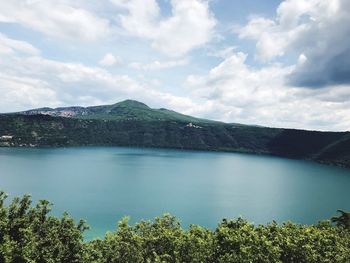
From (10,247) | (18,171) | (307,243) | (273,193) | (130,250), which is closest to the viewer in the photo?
(10,247)

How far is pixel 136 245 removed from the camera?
35.9 meters

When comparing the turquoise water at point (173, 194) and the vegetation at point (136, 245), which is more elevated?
the vegetation at point (136, 245)

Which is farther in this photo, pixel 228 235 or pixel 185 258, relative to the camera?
pixel 228 235

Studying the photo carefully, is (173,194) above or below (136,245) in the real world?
below

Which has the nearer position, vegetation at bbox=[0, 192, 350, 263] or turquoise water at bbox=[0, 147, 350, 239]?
vegetation at bbox=[0, 192, 350, 263]

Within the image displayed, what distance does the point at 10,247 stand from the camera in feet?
102

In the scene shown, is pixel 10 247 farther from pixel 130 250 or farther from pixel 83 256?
pixel 130 250

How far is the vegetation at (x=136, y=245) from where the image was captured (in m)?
33.3

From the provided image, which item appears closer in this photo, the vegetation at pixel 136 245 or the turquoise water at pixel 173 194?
the vegetation at pixel 136 245

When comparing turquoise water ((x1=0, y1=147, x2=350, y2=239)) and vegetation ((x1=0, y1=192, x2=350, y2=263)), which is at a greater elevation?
vegetation ((x1=0, y1=192, x2=350, y2=263))

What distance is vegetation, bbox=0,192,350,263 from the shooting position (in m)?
33.3

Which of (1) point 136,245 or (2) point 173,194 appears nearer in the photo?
(1) point 136,245

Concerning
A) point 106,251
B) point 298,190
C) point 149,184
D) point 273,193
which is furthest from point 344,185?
point 106,251

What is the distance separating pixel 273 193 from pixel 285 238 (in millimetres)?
114973
